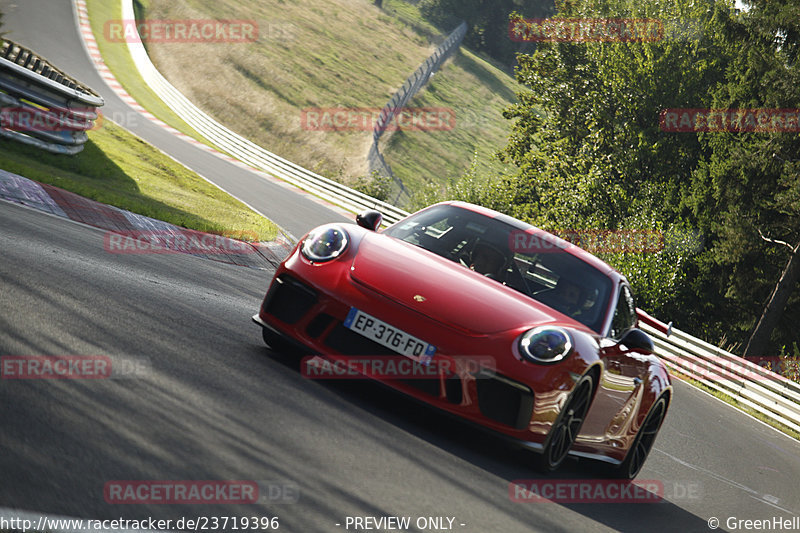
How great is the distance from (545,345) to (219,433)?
1999 mm

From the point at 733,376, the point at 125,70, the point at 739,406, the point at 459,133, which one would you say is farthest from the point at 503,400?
the point at 459,133

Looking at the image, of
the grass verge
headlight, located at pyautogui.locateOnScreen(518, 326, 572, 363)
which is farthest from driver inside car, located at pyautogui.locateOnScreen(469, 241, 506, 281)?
the grass verge

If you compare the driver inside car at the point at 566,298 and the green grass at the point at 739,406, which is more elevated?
the driver inside car at the point at 566,298

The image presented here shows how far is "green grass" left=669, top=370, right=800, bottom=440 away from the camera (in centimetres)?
1550

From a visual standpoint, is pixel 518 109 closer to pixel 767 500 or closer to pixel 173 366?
pixel 767 500

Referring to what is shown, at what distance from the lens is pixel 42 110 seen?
13625 millimetres

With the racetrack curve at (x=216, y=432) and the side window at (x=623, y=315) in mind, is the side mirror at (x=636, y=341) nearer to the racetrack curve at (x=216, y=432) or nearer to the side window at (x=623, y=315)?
the side window at (x=623, y=315)

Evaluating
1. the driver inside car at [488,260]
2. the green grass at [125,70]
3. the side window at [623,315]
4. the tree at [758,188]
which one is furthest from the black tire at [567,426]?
the green grass at [125,70]

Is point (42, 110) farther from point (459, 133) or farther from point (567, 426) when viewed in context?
point (459, 133)

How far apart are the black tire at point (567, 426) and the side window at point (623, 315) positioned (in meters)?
0.70

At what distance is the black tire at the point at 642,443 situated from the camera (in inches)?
261

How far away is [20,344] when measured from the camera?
4520 mm

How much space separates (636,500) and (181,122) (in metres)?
33.1

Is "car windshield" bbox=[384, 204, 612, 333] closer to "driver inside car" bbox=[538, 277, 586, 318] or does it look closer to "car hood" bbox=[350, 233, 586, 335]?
"driver inside car" bbox=[538, 277, 586, 318]
